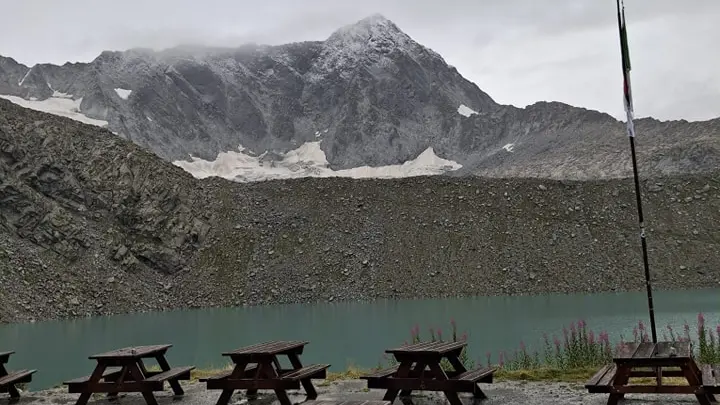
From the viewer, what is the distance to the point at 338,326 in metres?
33.3

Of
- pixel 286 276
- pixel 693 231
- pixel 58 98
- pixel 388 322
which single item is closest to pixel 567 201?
pixel 693 231

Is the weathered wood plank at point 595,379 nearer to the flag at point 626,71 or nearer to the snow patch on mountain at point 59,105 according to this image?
the flag at point 626,71

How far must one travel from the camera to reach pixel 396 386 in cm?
894

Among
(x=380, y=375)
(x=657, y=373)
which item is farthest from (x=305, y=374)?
(x=657, y=373)

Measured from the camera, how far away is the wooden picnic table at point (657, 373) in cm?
804

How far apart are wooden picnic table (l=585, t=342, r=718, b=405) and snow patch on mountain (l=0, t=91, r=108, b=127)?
184 metres

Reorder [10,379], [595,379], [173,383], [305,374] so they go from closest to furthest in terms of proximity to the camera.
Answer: [595,379]
[305,374]
[10,379]
[173,383]

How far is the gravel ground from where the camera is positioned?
9266 mm

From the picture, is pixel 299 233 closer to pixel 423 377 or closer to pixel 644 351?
pixel 423 377

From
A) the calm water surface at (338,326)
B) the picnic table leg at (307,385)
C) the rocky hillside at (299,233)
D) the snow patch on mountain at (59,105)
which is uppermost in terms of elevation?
the snow patch on mountain at (59,105)

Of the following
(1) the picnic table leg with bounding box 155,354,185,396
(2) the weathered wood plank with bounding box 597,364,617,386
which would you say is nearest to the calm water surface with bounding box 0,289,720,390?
(1) the picnic table leg with bounding box 155,354,185,396

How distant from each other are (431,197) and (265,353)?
51011 mm

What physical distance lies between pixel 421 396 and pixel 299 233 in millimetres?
46123

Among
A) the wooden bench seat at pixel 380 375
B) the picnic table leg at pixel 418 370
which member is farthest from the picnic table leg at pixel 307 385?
Answer: the picnic table leg at pixel 418 370
